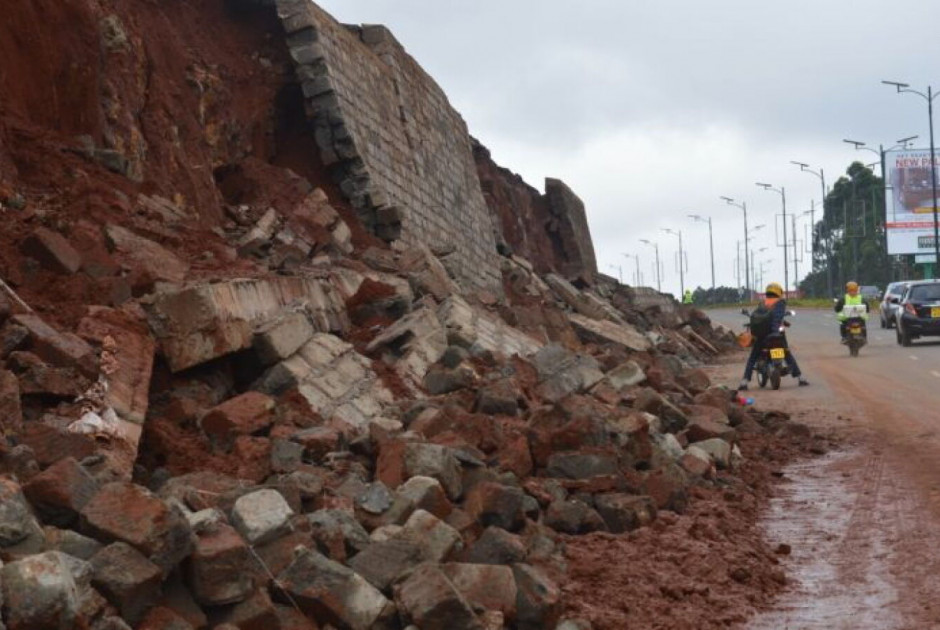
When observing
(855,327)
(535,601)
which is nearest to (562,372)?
(535,601)

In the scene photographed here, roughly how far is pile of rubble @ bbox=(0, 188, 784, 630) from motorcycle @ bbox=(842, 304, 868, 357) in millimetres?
11541

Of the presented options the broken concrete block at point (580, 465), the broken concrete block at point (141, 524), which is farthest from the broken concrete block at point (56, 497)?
the broken concrete block at point (580, 465)

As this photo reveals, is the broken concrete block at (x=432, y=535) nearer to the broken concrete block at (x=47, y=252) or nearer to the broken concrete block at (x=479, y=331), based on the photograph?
the broken concrete block at (x=47, y=252)

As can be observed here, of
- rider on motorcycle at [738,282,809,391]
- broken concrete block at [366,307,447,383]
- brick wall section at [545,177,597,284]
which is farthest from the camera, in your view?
brick wall section at [545,177,597,284]

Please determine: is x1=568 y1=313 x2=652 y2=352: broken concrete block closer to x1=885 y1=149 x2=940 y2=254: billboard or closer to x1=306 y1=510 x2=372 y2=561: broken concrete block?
x1=306 y1=510 x2=372 y2=561: broken concrete block

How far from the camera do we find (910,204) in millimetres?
67125

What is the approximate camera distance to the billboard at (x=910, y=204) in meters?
66.2

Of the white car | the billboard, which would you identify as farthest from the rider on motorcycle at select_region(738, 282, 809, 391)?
the billboard

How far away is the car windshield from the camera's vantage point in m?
29.6

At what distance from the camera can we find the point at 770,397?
18688mm

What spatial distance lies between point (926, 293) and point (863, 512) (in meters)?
21.2

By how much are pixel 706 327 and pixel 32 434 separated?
31903 millimetres

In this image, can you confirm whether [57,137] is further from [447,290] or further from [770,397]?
[770,397]

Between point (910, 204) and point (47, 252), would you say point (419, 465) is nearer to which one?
point (47, 252)
